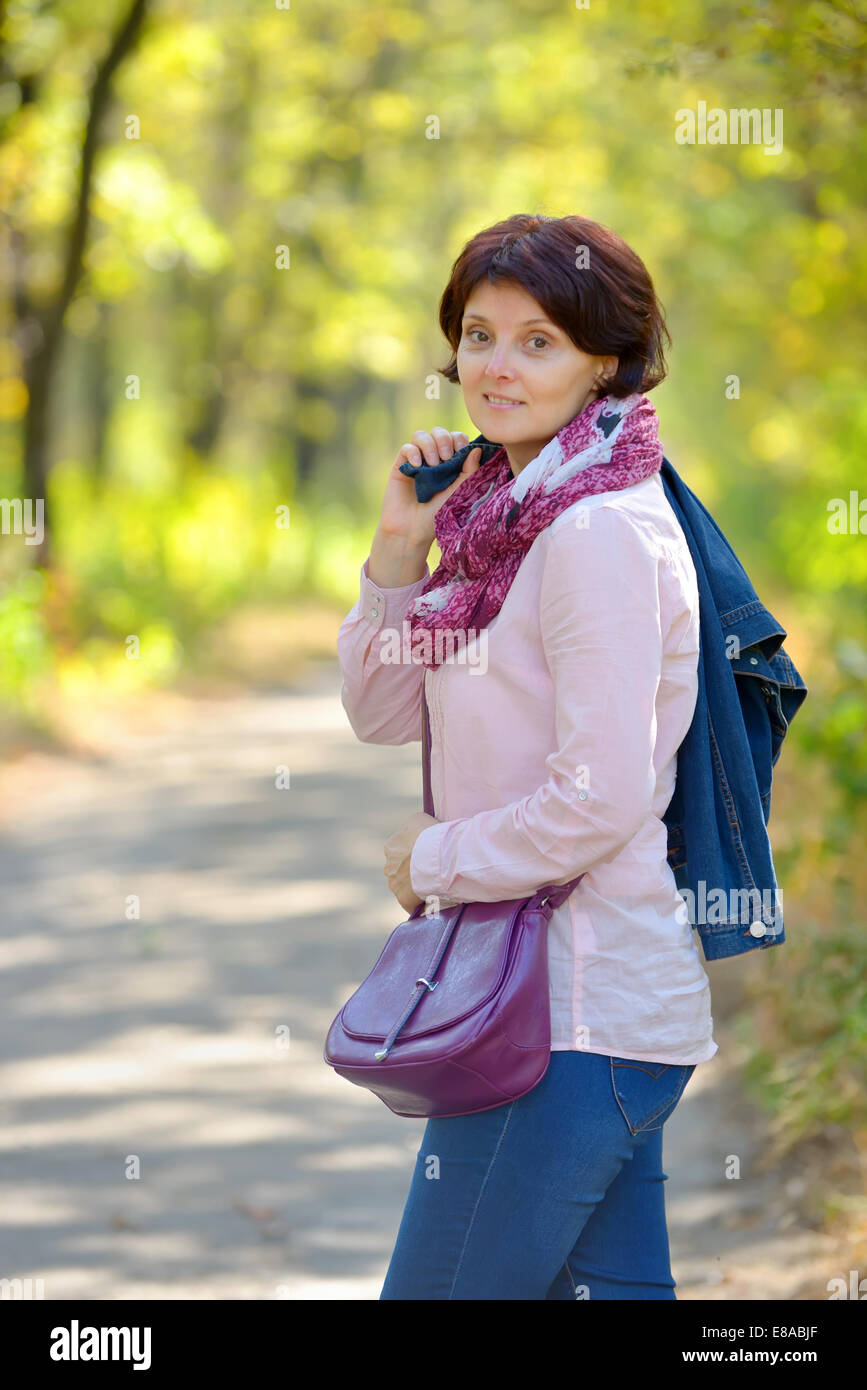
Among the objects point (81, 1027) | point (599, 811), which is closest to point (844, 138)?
point (81, 1027)

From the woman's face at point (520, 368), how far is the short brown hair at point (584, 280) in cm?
2

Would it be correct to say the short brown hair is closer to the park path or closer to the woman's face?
the woman's face

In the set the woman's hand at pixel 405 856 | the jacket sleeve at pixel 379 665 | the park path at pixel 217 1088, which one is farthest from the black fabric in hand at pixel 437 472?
the park path at pixel 217 1088

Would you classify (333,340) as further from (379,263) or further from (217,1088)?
(217,1088)

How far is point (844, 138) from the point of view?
9250 mm

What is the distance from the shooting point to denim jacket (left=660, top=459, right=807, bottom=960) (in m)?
2.23

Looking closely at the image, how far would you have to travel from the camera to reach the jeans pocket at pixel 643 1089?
213cm

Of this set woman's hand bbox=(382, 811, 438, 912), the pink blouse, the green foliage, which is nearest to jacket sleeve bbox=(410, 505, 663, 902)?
the pink blouse

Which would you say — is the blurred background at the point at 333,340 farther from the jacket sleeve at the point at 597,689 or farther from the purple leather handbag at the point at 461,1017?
the jacket sleeve at the point at 597,689

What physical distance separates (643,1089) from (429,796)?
538mm

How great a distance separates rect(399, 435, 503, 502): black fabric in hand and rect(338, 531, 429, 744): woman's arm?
0.31ft
